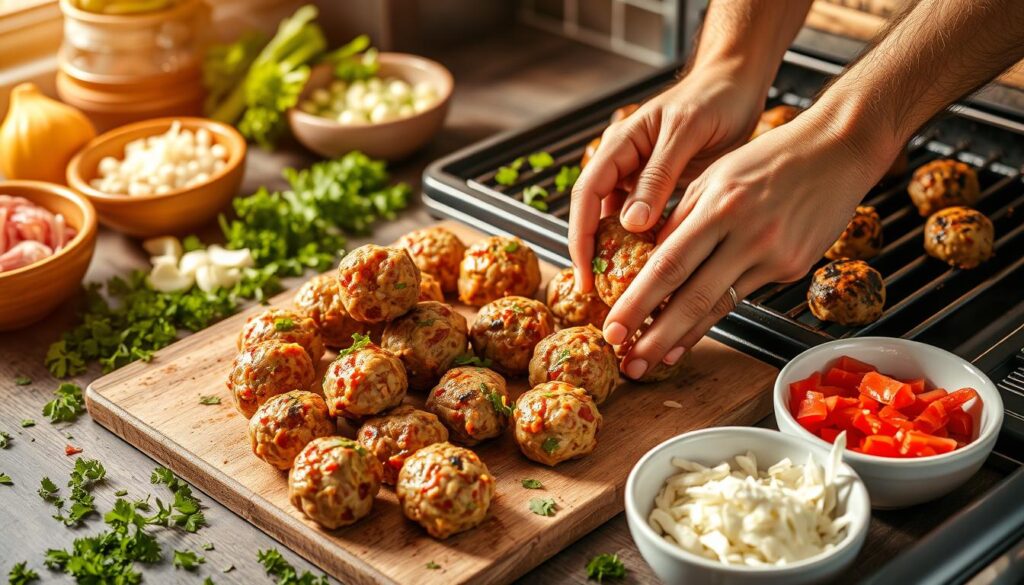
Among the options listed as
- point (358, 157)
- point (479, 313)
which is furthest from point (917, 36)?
point (358, 157)

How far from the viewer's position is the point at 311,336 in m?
2.04


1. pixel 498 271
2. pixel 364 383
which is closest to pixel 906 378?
pixel 498 271

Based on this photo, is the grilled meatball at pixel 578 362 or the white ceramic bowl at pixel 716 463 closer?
the white ceramic bowl at pixel 716 463

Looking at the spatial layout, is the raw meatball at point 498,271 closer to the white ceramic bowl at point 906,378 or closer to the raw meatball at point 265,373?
the raw meatball at point 265,373

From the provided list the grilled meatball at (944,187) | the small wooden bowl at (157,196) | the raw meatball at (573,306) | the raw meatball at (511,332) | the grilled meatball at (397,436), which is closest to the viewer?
the grilled meatball at (397,436)

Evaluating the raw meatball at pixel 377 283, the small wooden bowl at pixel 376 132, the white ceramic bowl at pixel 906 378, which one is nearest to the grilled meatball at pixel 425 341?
the raw meatball at pixel 377 283

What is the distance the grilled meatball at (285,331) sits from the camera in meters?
2.02

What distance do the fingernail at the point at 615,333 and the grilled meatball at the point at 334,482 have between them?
17.8 inches

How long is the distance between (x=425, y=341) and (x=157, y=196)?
90cm

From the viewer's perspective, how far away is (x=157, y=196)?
8.25 feet

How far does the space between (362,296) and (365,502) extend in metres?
0.39

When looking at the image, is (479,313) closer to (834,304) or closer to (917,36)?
(834,304)

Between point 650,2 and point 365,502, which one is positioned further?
point 650,2

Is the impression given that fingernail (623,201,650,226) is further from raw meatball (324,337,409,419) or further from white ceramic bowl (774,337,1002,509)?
raw meatball (324,337,409,419)
